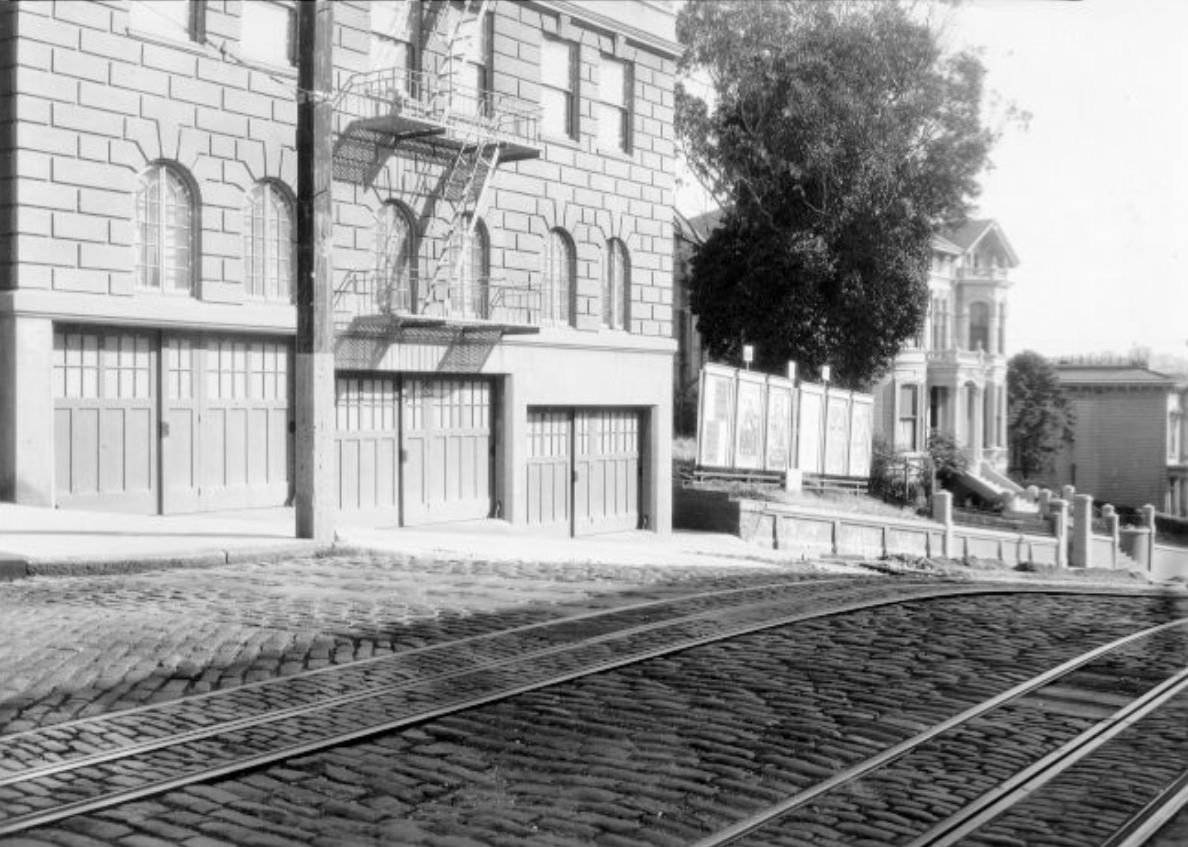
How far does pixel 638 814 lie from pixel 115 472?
1332cm

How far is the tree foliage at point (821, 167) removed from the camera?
3616 centimetres

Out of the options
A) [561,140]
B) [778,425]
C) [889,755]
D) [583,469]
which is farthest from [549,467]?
[889,755]

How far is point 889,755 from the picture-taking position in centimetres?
734

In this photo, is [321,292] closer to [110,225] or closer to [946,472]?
[110,225]

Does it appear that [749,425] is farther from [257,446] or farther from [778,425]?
[257,446]

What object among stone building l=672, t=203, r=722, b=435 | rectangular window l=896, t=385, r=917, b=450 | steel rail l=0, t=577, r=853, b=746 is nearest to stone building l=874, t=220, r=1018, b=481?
rectangular window l=896, t=385, r=917, b=450

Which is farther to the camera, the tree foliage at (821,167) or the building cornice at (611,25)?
the tree foliage at (821,167)

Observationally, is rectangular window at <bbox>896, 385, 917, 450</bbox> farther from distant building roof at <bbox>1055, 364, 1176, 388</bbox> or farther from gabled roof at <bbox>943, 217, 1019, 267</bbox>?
distant building roof at <bbox>1055, 364, 1176, 388</bbox>

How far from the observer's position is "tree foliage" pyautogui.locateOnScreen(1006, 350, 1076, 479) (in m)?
64.9

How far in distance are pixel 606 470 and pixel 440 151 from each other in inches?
284

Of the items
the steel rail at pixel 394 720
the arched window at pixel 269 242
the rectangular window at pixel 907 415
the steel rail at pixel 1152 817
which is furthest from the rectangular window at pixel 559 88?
the rectangular window at pixel 907 415

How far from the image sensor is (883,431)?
5175 centimetres

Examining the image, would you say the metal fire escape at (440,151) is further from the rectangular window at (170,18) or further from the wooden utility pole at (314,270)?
the wooden utility pole at (314,270)

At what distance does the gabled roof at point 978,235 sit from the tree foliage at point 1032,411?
215 inches
